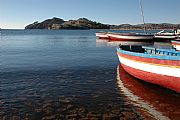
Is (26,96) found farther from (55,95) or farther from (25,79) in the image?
(25,79)

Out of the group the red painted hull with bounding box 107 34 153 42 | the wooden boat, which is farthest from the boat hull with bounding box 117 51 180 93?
the red painted hull with bounding box 107 34 153 42

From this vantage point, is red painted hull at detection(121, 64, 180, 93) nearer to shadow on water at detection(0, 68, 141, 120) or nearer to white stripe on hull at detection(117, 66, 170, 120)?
white stripe on hull at detection(117, 66, 170, 120)

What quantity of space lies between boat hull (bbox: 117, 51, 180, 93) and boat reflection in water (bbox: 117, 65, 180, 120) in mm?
450

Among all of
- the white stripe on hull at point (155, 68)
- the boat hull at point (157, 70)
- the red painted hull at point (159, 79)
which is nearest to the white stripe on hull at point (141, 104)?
the red painted hull at point (159, 79)

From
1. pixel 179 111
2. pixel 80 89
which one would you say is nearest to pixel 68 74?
pixel 80 89

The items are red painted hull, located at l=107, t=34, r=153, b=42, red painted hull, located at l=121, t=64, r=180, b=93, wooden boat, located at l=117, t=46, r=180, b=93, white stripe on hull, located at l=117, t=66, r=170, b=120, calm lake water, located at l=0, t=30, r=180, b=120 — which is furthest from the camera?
red painted hull, located at l=107, t=34, r=153, b=42

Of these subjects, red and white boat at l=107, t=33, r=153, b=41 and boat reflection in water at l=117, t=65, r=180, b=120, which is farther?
red and white boat at l=107, t=33, r=153, b=41

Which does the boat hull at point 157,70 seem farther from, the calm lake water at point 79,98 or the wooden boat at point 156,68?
the calm lake water at point 79,98

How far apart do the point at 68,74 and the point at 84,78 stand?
231 cm

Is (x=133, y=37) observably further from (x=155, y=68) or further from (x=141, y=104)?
(x=141, y=104)

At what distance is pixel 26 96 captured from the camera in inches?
605

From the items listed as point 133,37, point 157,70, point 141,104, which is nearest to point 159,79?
point 157,70

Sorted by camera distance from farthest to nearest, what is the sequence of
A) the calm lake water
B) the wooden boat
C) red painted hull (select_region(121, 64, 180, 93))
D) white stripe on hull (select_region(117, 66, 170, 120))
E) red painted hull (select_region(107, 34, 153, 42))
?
red painted hull (select_region(107, 34, 153, 42))
red painted hull (select_region(121, 64, 180, 93))
the wooden boat
the calm lake water
white stripe on hull (select_region(117, 66, 170, 120))

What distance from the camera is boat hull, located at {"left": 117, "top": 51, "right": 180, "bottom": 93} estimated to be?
47.1 feet
